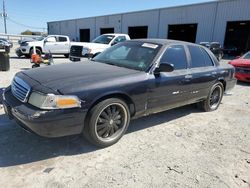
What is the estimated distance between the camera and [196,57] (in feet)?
17.1

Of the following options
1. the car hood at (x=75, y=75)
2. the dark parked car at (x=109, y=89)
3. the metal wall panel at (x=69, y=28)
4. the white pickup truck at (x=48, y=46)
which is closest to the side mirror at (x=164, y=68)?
the dark parked car at (x=109, y=89)

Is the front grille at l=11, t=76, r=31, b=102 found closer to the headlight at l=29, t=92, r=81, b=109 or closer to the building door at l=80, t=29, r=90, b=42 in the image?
the headlight at l=29, t=92, r=81, b=109

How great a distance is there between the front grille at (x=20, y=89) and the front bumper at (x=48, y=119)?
0.31 feet

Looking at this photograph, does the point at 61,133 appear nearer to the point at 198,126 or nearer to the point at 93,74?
the point at 93,74

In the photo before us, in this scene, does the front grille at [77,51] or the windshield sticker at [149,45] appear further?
the front grille at [77,51]

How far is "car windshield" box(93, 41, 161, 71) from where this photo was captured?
428 centimetres

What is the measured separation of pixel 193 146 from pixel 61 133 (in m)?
2.11

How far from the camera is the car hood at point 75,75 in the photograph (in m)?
3.28

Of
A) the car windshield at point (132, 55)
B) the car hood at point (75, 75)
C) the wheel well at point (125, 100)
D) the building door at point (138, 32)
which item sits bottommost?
the wheel well at point (125, 100)

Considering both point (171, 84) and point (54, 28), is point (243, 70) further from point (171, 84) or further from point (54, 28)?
point (54, 28)

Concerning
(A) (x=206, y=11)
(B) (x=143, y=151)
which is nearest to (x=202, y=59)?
(B) (x=143, y=151)

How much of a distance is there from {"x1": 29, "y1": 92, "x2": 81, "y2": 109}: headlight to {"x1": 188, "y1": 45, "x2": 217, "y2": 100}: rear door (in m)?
2.72

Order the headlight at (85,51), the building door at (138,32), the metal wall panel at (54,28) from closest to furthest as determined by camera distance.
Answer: the headlight at (85,51)
the building door at (138,32)
the metal wall panel at (54,28)

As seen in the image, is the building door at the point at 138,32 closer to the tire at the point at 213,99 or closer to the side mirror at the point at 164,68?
the tire at the point at 213,99
